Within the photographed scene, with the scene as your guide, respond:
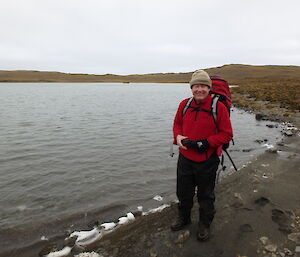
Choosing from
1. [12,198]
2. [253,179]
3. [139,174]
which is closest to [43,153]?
[12,198]

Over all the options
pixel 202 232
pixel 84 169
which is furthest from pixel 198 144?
pixel 84 169

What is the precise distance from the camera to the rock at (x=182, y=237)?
459 cm

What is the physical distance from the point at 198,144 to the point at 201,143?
0.18 ft

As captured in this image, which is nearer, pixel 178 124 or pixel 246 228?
pixel 178 124

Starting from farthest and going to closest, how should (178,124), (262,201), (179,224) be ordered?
(262,201)
(179,224)
(178,124)

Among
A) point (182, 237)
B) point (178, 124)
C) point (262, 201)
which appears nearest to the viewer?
point (178, 124)

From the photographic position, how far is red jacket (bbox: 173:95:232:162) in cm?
396

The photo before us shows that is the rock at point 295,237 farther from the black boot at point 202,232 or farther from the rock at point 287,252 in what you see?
the black boot at point 202,232

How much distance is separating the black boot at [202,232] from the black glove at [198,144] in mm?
1620

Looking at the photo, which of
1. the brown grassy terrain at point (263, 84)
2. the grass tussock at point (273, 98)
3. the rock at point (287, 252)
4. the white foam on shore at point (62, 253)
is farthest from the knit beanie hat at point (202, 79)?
the grass tussock at point (273, 98)

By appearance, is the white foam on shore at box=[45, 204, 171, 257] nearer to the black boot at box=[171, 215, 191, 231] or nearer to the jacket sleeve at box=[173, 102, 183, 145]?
the black boot at box=[171, 215, 191, 231]

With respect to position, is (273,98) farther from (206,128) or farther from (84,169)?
(206,128)

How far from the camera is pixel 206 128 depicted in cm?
407

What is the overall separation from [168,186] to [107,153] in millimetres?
4420
